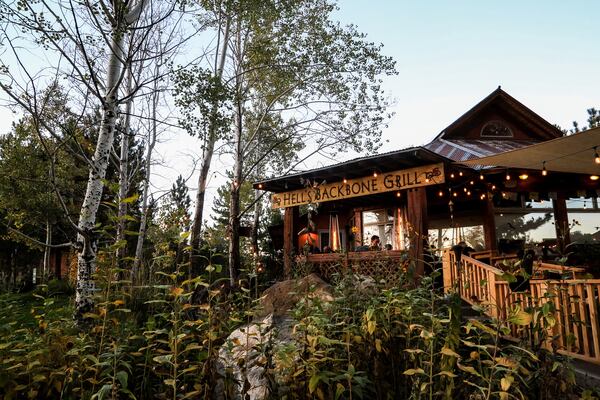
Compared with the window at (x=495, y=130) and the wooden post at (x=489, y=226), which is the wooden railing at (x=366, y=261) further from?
the window at (x=495, y=130)

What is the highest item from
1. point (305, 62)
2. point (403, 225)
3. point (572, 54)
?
point (305, 62)

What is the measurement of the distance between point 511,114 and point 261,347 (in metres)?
14.9

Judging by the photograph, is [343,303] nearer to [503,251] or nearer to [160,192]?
[503,251]

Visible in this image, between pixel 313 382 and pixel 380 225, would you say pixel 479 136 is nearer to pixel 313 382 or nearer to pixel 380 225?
pixel 380 225

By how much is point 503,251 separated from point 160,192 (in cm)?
1227

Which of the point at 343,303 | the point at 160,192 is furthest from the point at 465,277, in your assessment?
the point at 160,192

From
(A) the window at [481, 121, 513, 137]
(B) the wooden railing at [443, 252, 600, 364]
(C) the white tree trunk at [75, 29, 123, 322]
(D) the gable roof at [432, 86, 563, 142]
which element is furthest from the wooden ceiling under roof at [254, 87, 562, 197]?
(C) the white tree trunk at [75, 29, 123, 322]

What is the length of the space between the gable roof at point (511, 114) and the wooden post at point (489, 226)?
9.41 ft

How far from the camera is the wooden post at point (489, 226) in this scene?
1160 centimetres

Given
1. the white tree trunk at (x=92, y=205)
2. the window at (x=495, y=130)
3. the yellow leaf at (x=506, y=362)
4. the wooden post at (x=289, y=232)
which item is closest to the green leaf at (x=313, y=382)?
the yellow leaf at (x=506, y=362)

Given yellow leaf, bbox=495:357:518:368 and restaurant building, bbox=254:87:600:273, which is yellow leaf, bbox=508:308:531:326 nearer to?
yellow leaf, bbox=495:357:518:368

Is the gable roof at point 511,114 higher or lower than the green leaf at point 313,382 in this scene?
higher

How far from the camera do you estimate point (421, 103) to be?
53.5 ft

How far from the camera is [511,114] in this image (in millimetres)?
14109
